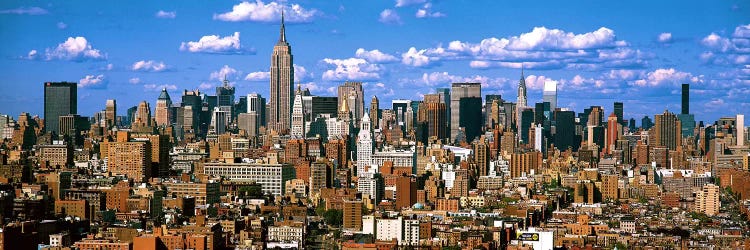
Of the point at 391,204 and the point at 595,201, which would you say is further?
the point at 595,201

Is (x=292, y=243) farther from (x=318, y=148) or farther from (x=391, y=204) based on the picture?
(x=318, y=148)

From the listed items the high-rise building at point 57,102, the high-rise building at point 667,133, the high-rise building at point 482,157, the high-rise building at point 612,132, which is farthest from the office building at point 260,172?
the high-rise building at point 612,132

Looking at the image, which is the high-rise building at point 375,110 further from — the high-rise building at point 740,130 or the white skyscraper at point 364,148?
the high-rise building at point 740,130

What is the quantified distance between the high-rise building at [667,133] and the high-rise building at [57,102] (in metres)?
19.2

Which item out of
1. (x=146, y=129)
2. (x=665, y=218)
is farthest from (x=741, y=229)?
(x=146, y=129)

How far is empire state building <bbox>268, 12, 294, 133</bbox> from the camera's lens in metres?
58.2

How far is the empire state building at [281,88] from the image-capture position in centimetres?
5822

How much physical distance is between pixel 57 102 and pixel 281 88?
993 inches

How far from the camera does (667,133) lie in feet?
160

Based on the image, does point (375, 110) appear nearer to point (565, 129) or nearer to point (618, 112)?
point (565, 129)

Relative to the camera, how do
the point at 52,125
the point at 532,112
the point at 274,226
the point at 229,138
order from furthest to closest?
the point at 532,112 → the point at 229,138 → the point at 52,125 → the point at 274,226

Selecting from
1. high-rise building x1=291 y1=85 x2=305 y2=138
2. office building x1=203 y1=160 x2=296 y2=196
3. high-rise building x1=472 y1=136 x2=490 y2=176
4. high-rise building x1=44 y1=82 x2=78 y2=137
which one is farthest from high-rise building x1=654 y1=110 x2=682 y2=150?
high-rise building x1=44 y1=82 x2=78 y2=137

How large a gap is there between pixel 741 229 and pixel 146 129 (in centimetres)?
2190

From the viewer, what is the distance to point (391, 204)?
100ft
